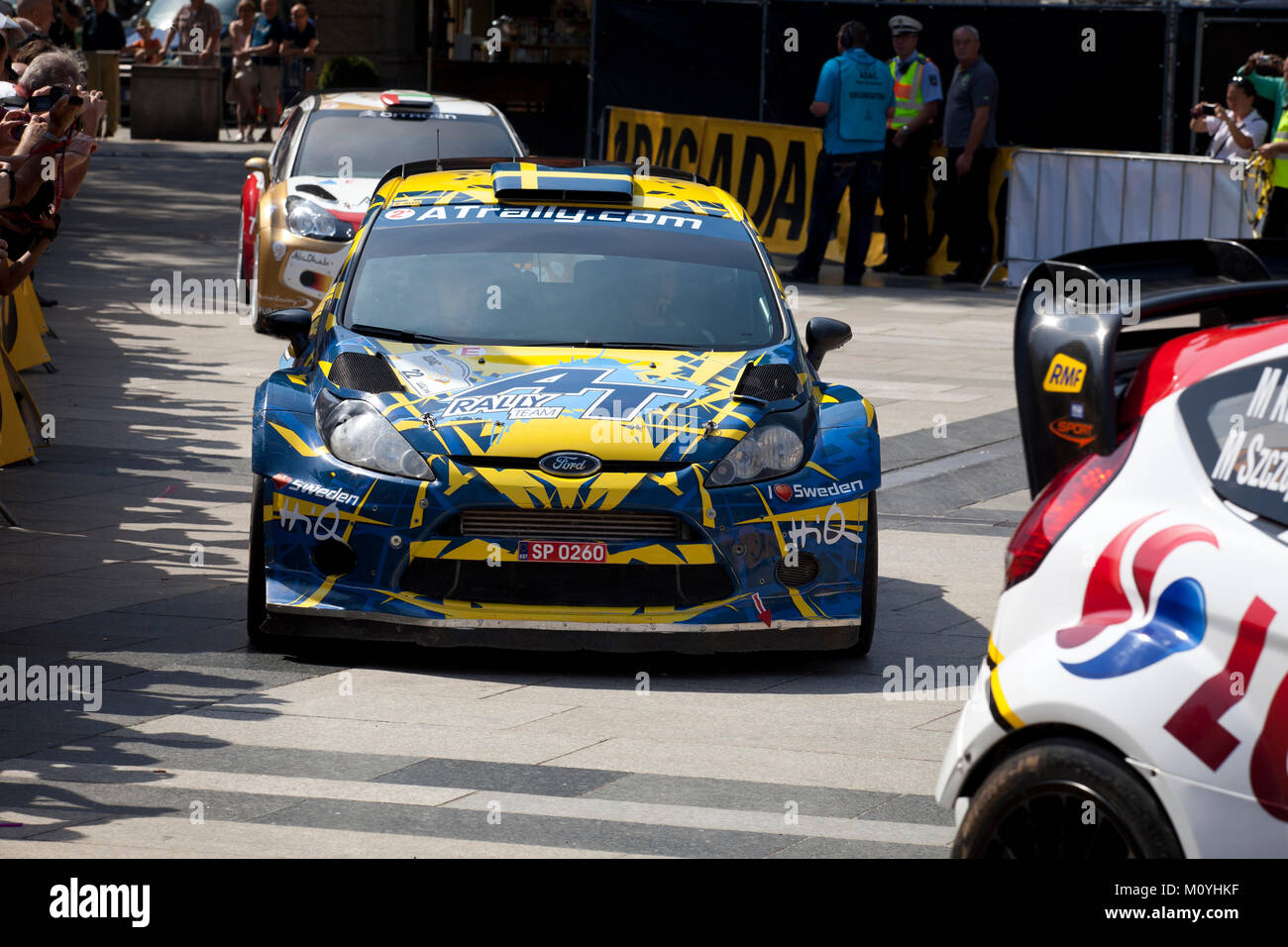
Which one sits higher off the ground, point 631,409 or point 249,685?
point 631,409

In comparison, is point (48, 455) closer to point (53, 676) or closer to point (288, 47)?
point (53, 676)

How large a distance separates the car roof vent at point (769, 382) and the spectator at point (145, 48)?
26469 millimetres

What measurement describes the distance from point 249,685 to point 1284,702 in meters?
3.84

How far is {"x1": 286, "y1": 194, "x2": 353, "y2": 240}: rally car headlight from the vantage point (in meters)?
13.5

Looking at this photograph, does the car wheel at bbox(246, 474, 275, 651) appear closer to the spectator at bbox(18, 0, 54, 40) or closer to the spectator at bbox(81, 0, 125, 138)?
the spectator at bbox(18, 0, 54, 40)

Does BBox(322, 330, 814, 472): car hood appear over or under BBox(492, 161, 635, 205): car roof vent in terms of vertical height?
under

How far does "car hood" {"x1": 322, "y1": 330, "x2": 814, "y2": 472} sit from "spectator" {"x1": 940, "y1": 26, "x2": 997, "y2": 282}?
36.5 ft

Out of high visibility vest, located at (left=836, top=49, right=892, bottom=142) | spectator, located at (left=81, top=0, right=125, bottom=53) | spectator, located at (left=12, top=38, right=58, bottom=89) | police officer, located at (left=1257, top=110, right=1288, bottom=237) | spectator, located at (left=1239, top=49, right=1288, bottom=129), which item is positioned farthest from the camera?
spectator, located at (left=81, top=0, right=125, bottom=53)

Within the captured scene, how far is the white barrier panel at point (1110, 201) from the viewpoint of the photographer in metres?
16.6

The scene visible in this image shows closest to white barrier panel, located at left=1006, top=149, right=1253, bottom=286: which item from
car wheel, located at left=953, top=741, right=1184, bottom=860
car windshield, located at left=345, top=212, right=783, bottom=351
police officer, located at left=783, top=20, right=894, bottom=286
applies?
police officer, located at left=783, top=20, right=894, bottom=286

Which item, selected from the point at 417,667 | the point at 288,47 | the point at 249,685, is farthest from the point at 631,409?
the point at 288,47

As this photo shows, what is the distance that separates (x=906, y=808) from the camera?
5.45 m

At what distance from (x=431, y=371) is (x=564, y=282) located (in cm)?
90

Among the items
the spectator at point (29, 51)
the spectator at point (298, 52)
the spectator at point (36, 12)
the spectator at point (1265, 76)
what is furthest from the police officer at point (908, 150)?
the spectator at point (298, 52)
